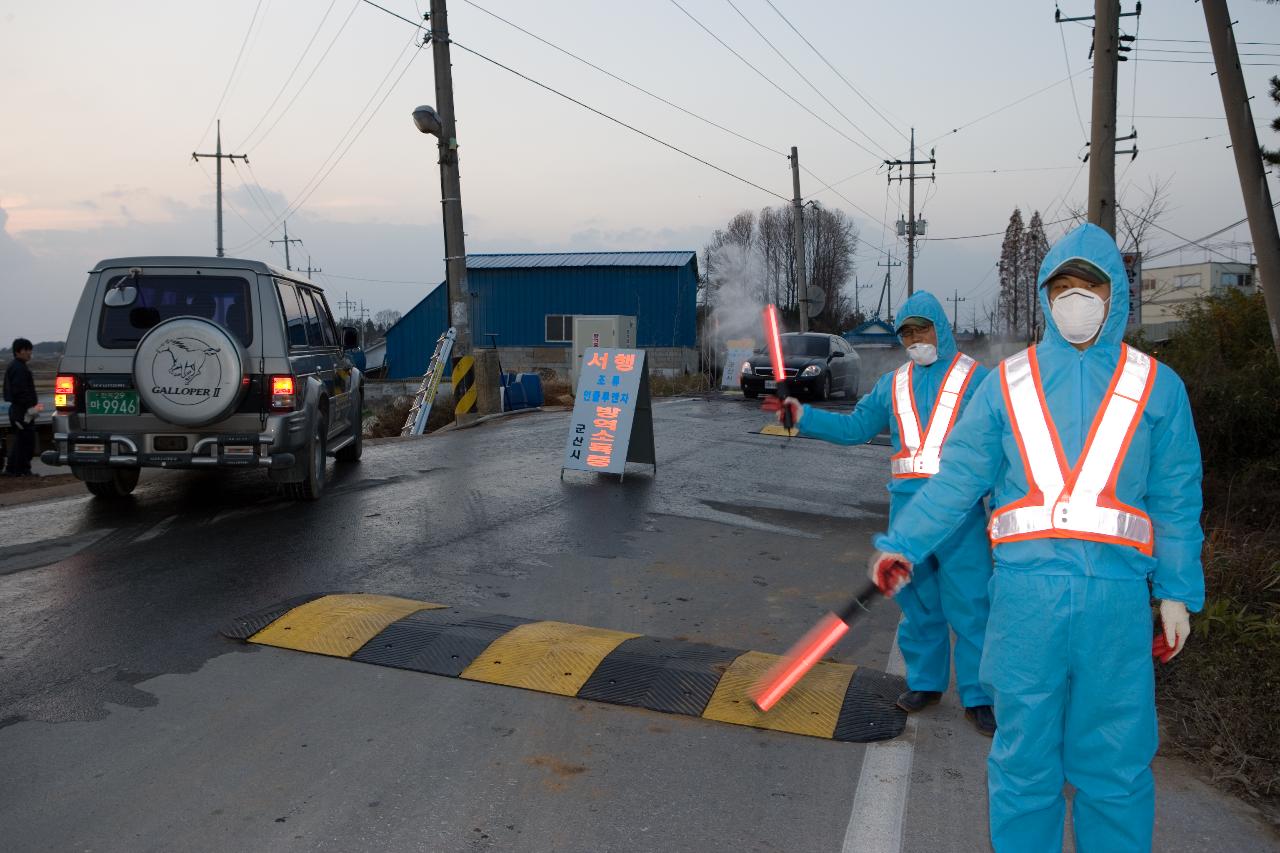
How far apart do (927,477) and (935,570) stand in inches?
17.5

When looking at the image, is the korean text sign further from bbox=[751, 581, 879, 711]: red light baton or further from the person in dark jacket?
bbox=[751, 581, 879, 711]: red light baton

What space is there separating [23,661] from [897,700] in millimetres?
4195

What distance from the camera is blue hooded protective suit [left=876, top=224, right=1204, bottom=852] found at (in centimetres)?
293

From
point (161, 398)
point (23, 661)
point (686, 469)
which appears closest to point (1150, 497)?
point (23, 661)

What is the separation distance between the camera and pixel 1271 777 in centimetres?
402

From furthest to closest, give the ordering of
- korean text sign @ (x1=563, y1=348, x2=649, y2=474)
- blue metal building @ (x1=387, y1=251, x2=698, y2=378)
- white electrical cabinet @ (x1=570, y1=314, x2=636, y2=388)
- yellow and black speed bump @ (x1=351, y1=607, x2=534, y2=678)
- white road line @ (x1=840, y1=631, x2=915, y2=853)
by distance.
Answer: blue metal building @ (x1=387, y1=251, x2=698, y2=378) → white electrical cabinet @ (x1=570, y1=314, x2=636, y2=388) → korean text sign @ (x1=563, y1=348, x2=649, y2=474) → yellow and black speed bump @ (x1=351, y1=607, x2=534, y2=678) → white road line @ (x1=840, y1=631, x2=915, y2=853)

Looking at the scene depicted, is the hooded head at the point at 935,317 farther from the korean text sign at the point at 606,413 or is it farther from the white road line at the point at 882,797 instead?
the korean text sign at the point at 606,413

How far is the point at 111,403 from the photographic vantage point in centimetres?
848

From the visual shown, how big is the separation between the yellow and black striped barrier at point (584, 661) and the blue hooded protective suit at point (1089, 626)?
1.50 meters

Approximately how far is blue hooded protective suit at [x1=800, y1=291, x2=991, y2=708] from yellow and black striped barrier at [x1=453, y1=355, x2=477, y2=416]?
14.5 meters

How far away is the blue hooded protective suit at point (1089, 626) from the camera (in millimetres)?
2926

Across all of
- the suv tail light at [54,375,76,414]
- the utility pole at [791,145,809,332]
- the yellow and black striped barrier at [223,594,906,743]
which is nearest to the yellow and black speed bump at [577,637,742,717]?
the yellow and black striped barrier at [223,594,906,743]

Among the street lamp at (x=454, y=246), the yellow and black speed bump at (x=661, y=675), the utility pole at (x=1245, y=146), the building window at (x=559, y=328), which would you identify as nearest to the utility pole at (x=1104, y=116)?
the utility pole at (x=1245, y=146)

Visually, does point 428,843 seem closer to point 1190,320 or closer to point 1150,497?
point 1150,497
